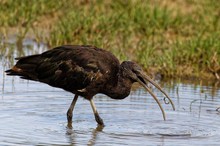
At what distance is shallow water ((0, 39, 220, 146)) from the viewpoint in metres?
9.34

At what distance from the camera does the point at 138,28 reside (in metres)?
16.1

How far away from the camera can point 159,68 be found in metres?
13.7

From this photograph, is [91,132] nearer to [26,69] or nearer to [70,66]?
[70,66]

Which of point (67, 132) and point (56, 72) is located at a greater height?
point (56, 72)

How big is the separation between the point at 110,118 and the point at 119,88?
577 mm

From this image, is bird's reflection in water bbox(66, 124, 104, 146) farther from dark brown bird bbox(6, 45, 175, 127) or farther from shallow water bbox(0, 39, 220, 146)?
dark brown bird bbox(6, 45, 175, 127)

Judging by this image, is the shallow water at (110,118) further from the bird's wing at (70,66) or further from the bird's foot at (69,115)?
the bird's wing at (70,66)

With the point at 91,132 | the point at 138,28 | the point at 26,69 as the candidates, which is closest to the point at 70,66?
the point at 26,69

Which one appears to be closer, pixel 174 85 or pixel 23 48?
pixel 174 85

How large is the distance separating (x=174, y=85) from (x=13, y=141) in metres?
4.61

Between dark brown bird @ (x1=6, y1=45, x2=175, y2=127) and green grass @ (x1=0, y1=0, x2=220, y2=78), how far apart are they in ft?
10.1

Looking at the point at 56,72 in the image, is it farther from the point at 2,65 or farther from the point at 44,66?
the point at 2,65

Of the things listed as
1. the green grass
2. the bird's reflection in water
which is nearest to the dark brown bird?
the bird's reflection in water

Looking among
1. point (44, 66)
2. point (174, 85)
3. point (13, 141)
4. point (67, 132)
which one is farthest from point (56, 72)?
point (174, 85)
